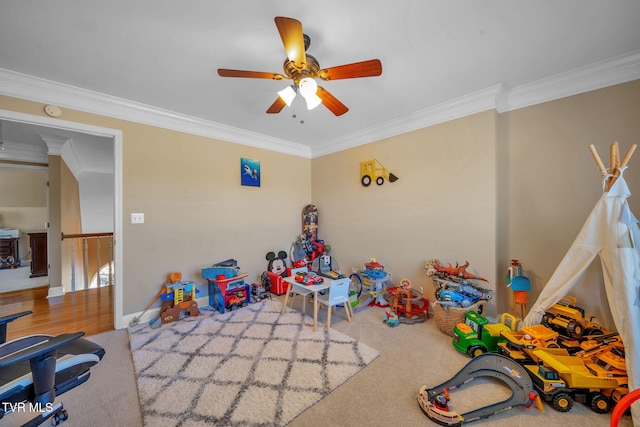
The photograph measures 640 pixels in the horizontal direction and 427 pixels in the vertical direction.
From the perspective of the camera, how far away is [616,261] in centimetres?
158

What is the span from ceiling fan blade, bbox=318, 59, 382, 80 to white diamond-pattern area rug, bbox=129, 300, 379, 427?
2.18 metres

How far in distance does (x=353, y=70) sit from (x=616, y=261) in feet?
7.32

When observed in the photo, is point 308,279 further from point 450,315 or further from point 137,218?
point 137,218

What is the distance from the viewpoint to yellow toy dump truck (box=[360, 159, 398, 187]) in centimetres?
331

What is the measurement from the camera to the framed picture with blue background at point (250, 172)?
3.54m

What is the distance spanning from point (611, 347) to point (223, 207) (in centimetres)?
402

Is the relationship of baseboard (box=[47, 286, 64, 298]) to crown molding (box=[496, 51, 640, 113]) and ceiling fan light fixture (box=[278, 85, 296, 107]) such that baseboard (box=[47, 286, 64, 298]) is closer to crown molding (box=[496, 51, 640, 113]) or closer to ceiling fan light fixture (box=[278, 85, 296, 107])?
ceiling fan light fixture (box=[278, 85, 296, 107])

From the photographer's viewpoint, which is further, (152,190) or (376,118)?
(376,118)

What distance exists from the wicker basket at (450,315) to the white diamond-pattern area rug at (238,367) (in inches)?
32.9

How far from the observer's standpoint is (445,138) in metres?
2.78

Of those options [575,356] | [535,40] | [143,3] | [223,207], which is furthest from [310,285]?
[535,40]

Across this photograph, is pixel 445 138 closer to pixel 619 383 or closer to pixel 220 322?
pixel 619 383

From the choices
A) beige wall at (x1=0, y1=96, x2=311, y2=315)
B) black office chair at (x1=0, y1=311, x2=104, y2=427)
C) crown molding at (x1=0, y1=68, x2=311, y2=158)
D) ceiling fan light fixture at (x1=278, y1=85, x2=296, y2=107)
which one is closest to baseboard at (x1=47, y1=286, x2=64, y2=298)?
beige wall at (x1=0, y1=96, x2=311, y2=315)

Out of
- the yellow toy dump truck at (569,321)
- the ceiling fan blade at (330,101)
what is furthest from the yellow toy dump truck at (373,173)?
the yellow toy dump truck at (569,321)
